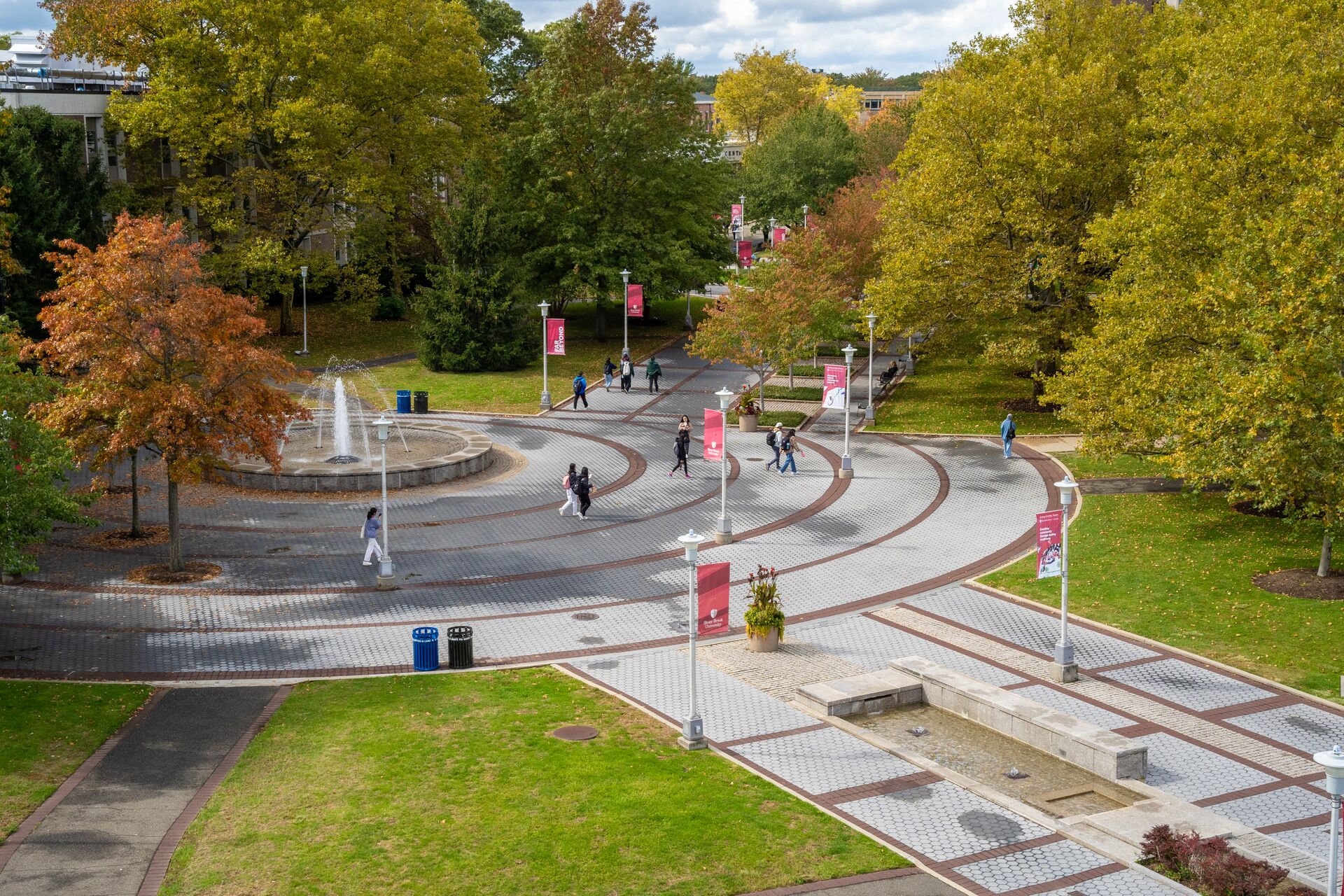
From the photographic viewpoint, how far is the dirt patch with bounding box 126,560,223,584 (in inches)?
1125

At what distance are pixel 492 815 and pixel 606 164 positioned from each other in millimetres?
47249

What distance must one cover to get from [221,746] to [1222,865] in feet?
47.2

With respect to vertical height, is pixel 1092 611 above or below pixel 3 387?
below

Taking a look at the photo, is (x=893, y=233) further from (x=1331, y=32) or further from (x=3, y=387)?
(x=3, y=387)

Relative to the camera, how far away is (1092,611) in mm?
27156

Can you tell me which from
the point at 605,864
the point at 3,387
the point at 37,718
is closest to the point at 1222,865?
the point at 605,864

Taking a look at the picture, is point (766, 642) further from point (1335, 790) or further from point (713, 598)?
point (1335, 790)

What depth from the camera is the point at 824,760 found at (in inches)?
777

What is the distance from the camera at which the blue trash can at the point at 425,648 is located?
2327 centimetres

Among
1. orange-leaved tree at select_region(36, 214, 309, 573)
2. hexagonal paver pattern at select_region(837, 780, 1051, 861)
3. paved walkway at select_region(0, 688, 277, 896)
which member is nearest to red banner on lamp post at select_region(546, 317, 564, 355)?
orange-leaved tree at select_region(36, 214, 309, 573)

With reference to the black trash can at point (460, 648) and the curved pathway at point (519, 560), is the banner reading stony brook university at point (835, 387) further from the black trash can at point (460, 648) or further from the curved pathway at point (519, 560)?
the black trash can at point (460, 648)

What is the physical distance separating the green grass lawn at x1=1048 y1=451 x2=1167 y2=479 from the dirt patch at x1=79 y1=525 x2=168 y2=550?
26.0m

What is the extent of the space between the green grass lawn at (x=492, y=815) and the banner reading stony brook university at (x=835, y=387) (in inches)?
788

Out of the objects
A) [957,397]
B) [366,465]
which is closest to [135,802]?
[366,465]
